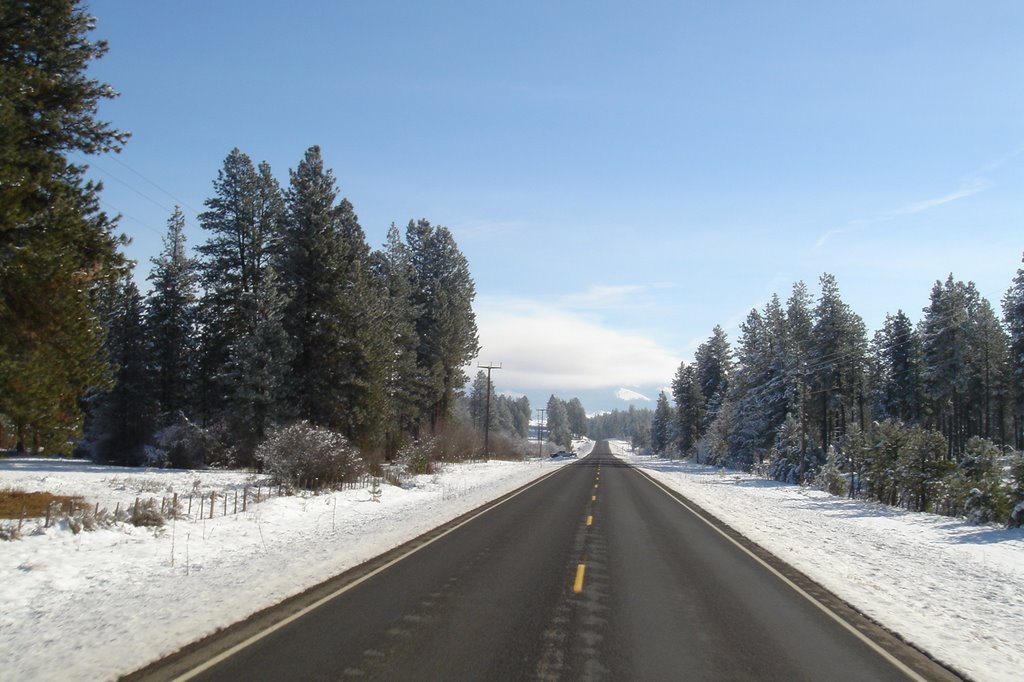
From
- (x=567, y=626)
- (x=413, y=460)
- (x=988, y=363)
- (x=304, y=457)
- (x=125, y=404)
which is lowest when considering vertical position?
(x=413, y=460)

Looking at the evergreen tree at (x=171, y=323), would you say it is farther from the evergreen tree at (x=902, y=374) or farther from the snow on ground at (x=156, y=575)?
the evergreen tree at (x=902, y=374)

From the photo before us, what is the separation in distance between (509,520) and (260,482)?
10293 mm

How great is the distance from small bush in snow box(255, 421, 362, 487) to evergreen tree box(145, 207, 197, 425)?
85.7ft

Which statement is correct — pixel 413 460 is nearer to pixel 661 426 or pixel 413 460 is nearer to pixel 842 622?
pixel 842 622

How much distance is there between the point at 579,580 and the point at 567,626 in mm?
2799

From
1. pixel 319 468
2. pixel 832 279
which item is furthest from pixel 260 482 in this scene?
pixel 832 279

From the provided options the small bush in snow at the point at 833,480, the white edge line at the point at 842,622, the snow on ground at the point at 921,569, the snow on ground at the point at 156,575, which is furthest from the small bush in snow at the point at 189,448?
the small bush in snow at the point at 833,480

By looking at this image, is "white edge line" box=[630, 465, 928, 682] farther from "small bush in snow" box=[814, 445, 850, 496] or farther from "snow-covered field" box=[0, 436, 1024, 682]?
"small bush in snow" box=[814, 445, 850, 496]

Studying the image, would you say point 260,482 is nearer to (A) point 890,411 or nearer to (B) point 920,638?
(B) point 920,638

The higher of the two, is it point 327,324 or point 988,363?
point 988,363

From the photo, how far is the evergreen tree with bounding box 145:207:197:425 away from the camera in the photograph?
48156mm

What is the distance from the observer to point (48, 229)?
14633 millimetres

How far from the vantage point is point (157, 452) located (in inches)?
1532

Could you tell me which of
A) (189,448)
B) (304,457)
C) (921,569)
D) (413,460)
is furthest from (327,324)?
(921,569)
